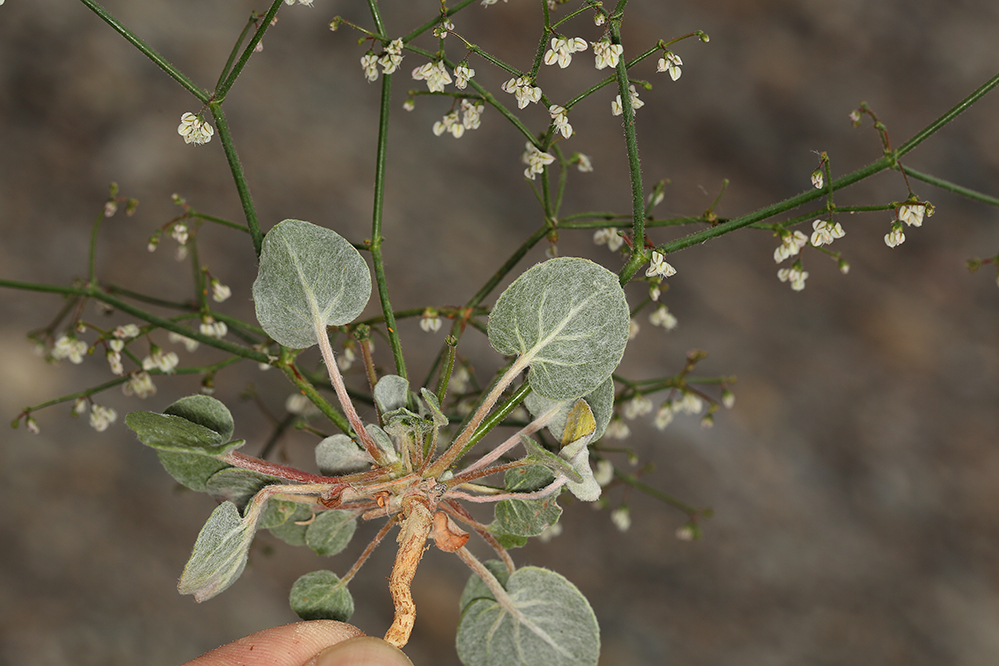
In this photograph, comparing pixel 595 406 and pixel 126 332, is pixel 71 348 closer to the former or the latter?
pixel 126 332

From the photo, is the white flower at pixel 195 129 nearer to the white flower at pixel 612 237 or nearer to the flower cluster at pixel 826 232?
the white flower at pixel 612 237


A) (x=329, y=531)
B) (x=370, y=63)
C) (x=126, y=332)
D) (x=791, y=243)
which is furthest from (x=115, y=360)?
(x=791, y=243)

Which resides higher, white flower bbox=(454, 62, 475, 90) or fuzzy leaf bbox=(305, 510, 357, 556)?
white flower bbox=(454, 62, 475, 90)

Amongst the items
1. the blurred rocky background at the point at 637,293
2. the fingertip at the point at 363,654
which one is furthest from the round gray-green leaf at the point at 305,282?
the blurred rocky background at the point at 637,293

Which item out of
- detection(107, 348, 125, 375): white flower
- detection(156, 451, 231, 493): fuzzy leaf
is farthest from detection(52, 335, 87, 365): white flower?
detection(156, 451, 231, 493): fuzzy leaf

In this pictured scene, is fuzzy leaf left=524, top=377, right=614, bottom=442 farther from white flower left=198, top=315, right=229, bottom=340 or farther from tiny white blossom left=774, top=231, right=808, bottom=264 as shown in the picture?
white flower left=198, top=315, right=229, bottom=340

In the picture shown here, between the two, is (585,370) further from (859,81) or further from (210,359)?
(859,81)

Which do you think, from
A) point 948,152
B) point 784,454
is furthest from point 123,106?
point 948,152
